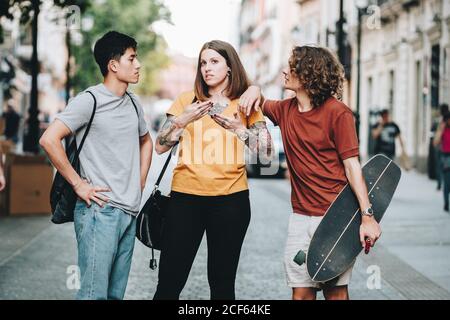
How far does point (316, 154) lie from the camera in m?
4.45

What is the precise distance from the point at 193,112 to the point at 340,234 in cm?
93

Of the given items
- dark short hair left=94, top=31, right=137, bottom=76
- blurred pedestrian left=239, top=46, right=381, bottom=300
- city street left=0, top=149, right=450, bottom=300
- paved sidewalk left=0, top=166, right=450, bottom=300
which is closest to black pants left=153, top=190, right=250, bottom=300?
blurred pedestrian left=239, top=46, right=381, bottom=300

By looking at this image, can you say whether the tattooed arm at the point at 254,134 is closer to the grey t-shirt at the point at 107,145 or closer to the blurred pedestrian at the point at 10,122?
the grey t-shirt at the point at 107,145

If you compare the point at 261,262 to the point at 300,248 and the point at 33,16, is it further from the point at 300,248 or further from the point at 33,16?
the point at 33,16

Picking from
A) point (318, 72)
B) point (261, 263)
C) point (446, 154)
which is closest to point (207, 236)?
point (318, 72)

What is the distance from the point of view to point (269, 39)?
69.1 m

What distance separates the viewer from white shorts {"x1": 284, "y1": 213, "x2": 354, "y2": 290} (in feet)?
14.6

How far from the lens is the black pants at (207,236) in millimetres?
4637

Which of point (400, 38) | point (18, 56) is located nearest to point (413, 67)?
point (400, 38)

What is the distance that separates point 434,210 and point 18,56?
39.3m

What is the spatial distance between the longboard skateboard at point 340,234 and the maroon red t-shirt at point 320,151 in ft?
0.25

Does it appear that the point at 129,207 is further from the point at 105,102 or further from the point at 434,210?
the point at 434,210

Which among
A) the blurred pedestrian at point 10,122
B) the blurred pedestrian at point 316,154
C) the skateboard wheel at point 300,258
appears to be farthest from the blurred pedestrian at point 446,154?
the blurred pedestrian at point 10,122

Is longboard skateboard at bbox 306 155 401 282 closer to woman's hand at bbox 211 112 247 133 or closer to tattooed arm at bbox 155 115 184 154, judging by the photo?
woman's hand at bbox 211 112 247 133
